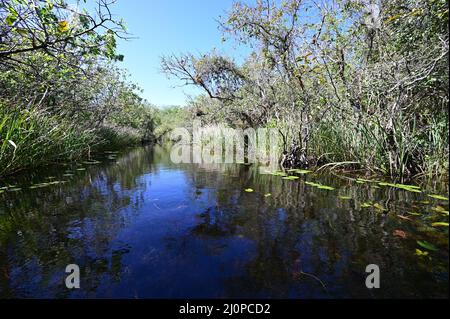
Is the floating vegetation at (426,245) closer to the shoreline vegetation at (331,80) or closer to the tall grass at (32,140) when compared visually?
the shoreline vegetation at (331,80)

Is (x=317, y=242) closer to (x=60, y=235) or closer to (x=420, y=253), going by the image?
(x=420, y=253)

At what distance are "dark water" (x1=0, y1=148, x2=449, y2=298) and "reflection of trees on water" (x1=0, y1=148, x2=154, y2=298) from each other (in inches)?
0.5

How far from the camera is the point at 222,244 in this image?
259cm

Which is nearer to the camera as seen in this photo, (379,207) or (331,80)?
(379,207)

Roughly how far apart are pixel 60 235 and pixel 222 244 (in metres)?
1.87

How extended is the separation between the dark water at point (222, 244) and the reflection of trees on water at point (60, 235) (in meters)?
0.01

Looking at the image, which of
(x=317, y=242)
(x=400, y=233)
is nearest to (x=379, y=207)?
(x=400, y=233)

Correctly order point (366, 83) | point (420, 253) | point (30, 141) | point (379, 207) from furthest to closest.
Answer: point (30, 141)
point (366, 83)
point (379, 207)
point (420, 253)

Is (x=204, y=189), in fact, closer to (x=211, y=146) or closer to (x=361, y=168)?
(x=361, y=168)

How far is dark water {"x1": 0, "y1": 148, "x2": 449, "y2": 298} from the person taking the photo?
184 cm

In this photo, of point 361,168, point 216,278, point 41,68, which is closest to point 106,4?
point 216,278

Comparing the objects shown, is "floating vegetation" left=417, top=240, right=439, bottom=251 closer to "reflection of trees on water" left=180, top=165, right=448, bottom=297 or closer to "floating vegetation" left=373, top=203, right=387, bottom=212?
"reflection of trees on water" left=180, top=165, right=448, bottom=297

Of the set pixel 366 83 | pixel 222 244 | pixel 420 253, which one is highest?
pixel 366 83
